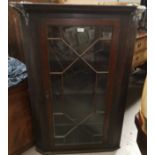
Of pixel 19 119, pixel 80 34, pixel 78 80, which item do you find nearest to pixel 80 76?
pixel 78 80

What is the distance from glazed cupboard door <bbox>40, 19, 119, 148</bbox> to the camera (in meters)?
1.30

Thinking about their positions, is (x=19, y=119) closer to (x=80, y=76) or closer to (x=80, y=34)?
(x=80, y=76)

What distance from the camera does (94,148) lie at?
1760 mm

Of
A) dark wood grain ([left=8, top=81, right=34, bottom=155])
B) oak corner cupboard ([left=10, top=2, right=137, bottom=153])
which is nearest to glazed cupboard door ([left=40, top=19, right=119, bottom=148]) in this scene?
oak corner cupboard ([left=10, top=2, right=137, bottom=153])

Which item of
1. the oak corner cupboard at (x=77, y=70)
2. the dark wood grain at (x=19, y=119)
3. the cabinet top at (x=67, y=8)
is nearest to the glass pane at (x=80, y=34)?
the oak corner cupboard at (x=77, y=70)

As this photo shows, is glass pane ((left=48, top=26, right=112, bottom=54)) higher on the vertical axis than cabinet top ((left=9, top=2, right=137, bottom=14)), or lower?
lower

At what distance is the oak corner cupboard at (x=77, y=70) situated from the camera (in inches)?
49.1

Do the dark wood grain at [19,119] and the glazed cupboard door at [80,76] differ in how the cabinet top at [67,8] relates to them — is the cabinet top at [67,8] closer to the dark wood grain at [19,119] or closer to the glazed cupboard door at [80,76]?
the glazed cupboard door at [80,76]

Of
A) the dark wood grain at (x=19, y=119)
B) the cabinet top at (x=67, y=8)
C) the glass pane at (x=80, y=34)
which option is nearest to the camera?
the cabinet top at (x=67, y=8)

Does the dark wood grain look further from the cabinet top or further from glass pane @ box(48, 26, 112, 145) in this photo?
the cabinet top

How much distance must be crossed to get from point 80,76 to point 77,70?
0.21 feet

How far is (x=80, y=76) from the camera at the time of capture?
1495 mm
